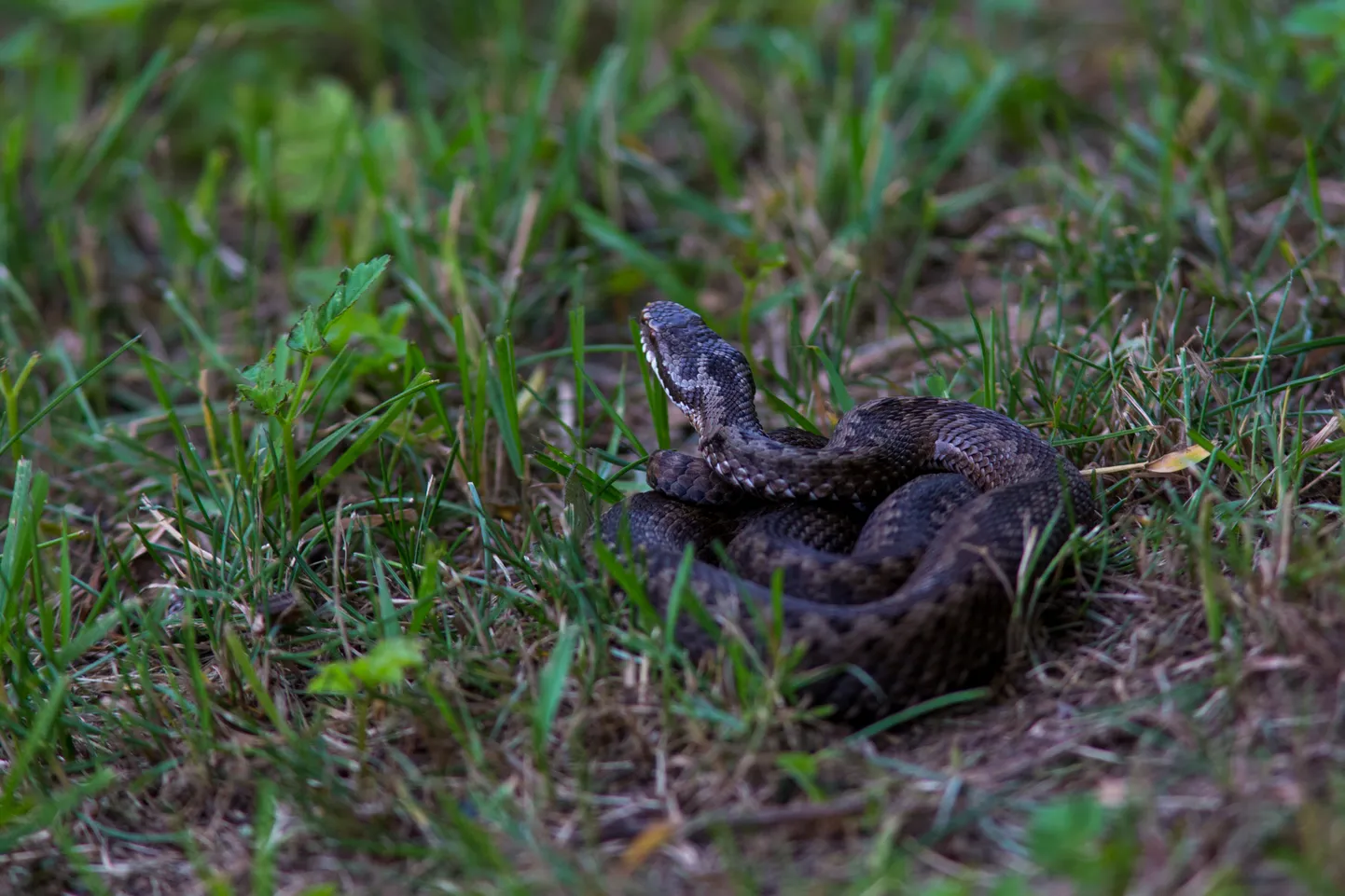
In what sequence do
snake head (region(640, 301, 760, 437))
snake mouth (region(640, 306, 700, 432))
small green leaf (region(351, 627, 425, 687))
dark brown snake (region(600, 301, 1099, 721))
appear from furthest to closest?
snake mouth (region(640, 306, 700, 432)) < snake head (region(640, 301, 760, 437)) < dark brown snake (region(600, 301, 1099, 721)) < small green leaf (region(351, 627, 425, 687))

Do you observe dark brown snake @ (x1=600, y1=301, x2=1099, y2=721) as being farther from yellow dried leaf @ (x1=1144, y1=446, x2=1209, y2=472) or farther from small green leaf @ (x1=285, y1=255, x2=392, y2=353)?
small green leaf @ (x1=285, y1=255, x2=392, y2=353)

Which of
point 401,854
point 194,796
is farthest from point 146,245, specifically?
point 401,854

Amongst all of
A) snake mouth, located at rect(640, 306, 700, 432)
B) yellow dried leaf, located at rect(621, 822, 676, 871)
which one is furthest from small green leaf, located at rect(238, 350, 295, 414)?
yellow dried leaf, located at rect(621, 822, 676, 871)

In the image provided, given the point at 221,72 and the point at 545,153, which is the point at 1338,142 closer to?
the point at 545,153

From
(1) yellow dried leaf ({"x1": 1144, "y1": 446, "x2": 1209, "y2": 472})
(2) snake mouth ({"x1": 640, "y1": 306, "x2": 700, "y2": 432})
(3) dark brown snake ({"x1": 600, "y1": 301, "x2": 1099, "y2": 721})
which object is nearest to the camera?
(3) dark brown snake ({"x1": 600, "y1": 301, "x2": 1099, "y2": 721})

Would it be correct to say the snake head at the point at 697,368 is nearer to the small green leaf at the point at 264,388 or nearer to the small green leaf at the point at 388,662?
the small green leaf at the point at 264,388

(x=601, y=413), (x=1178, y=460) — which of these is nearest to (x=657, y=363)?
(x=601, y=413)
